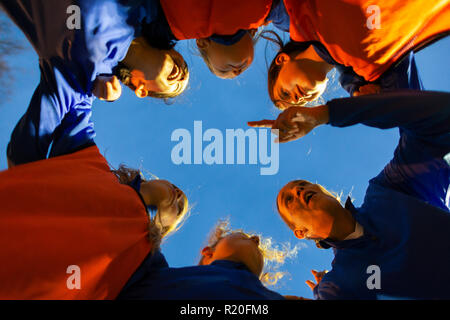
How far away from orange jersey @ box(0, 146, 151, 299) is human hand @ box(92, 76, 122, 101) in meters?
0.54

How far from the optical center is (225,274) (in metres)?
1.17

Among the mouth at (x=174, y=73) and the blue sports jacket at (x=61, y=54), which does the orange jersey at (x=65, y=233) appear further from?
the mouth at (x=174, y=73)

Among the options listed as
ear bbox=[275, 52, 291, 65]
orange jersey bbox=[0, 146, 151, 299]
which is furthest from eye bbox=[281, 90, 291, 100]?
orange jersey bbox=[0, 146, 151, 299]

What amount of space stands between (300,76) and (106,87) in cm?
126

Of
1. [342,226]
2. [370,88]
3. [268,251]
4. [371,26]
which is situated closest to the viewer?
[371,26]

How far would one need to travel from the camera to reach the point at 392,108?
120 centimetres

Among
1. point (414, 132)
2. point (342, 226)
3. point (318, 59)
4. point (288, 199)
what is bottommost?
point (342, 226)

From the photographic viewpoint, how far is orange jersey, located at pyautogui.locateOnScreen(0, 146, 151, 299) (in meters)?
0.69

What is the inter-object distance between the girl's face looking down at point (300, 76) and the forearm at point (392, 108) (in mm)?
642

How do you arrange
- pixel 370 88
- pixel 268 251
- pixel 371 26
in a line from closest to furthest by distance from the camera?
pixel 371 26, pixel 370 88, pixel 268 251

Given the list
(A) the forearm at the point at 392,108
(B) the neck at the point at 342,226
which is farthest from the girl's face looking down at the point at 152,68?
(B) the neck at the point at 342,226

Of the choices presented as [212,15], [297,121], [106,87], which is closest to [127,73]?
[106,87]

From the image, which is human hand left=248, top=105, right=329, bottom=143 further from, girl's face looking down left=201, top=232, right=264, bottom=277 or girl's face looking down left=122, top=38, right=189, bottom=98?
girl's face looking down left=122, top=38, right=189, bottom=98

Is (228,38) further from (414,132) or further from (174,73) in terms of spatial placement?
(414,132)
